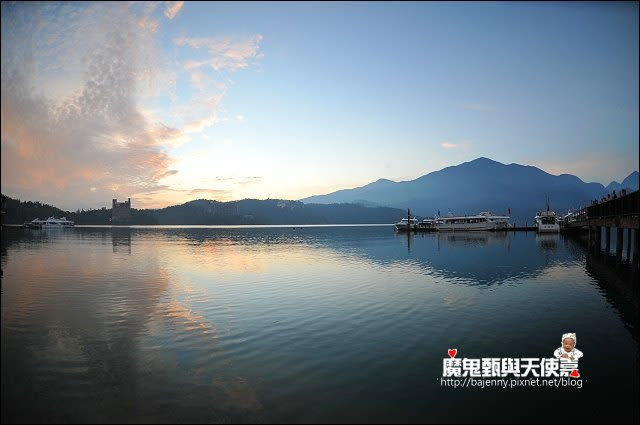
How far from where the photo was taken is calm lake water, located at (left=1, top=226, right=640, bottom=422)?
39.7ft

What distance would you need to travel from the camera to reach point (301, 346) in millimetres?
18156

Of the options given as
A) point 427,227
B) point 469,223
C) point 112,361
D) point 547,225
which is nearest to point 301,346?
point 112,361

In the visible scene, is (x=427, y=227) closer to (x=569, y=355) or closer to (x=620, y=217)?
(x=620, y=217)

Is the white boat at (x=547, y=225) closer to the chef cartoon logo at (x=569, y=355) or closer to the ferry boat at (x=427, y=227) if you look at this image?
the ferry boat at (x=427, y=227)

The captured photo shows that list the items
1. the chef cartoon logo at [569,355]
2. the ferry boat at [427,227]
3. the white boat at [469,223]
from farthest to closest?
1. the ferry boat at [427,227]
2. the white boat at [469,223]
3. the chef cartoon logo at [569,355]

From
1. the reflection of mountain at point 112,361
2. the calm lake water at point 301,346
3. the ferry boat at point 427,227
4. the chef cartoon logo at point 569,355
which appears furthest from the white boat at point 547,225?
the reflection of mountain at point 112,361

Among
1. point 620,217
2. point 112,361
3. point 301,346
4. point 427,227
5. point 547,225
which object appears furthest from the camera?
point 427,227

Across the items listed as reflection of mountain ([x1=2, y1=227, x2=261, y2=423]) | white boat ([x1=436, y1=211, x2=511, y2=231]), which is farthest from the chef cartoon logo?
white boat ([x1=436, y1=211, x2=511, y2=231])

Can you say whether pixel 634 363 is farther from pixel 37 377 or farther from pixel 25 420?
pixel 37 377

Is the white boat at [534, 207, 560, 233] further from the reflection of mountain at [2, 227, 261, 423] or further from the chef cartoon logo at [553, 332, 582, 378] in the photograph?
the reflection of mountain at [2, 227, 261, 423]

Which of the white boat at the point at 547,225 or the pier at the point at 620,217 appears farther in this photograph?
the white boat at the point at 547,225

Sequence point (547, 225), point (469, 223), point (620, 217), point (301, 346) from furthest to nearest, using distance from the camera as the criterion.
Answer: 1. point (469, 223)
2. point (547, 225)
3. point (620, 217)
4. point (301, 346)

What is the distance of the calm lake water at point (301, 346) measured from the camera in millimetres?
12102

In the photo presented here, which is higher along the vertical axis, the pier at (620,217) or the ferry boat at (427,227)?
the pier at (620,217)
